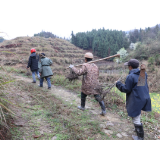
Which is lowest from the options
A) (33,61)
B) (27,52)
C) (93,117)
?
(93,117)

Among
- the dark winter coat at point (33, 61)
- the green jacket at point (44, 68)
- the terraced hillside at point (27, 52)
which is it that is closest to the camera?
the green jacket at point (44, 68)

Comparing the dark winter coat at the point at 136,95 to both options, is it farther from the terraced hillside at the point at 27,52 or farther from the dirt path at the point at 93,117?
the terraced hillside at the point at 27,52

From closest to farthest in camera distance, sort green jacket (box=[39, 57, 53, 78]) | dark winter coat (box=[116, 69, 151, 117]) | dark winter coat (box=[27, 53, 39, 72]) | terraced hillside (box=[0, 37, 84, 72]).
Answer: dark winter coat (box=[116, 69, 151, 117])
green jacket (box=[39, 57, 53, 78])
dark winter coat (box=[27, 53, 39, 72])
terraced hillside (box=[0, 37, 84, 72])

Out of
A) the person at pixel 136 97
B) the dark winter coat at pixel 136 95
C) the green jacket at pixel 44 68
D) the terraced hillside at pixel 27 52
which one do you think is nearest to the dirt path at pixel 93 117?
the person at pixel 136 97

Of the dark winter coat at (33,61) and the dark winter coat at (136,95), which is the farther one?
the dark winter coat at (33,61)

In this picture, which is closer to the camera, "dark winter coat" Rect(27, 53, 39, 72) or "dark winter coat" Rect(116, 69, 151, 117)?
"dark winter coat" Rect(116, 69, 151, 117)

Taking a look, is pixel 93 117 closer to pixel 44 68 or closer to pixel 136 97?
pixel 136 97

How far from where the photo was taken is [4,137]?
1.91m

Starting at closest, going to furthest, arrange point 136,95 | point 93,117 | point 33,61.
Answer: point 136,95
point 93,117
point 33,61

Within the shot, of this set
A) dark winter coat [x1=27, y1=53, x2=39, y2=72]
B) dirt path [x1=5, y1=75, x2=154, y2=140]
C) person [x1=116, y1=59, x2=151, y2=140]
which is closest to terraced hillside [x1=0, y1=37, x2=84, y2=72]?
dark winter coat [x1=27, y1=53, x2=39, y2=72]

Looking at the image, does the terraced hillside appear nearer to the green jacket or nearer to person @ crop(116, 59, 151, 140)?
the green jacket

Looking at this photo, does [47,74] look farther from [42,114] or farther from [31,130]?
[31,130]

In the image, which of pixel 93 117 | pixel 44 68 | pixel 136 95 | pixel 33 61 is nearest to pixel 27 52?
pixel 33 61

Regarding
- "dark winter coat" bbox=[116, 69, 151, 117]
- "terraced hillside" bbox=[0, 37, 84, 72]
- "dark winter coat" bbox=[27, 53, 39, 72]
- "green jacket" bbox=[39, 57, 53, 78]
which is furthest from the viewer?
"terraced hillside" bbox=[0, 37, 84, 72]
